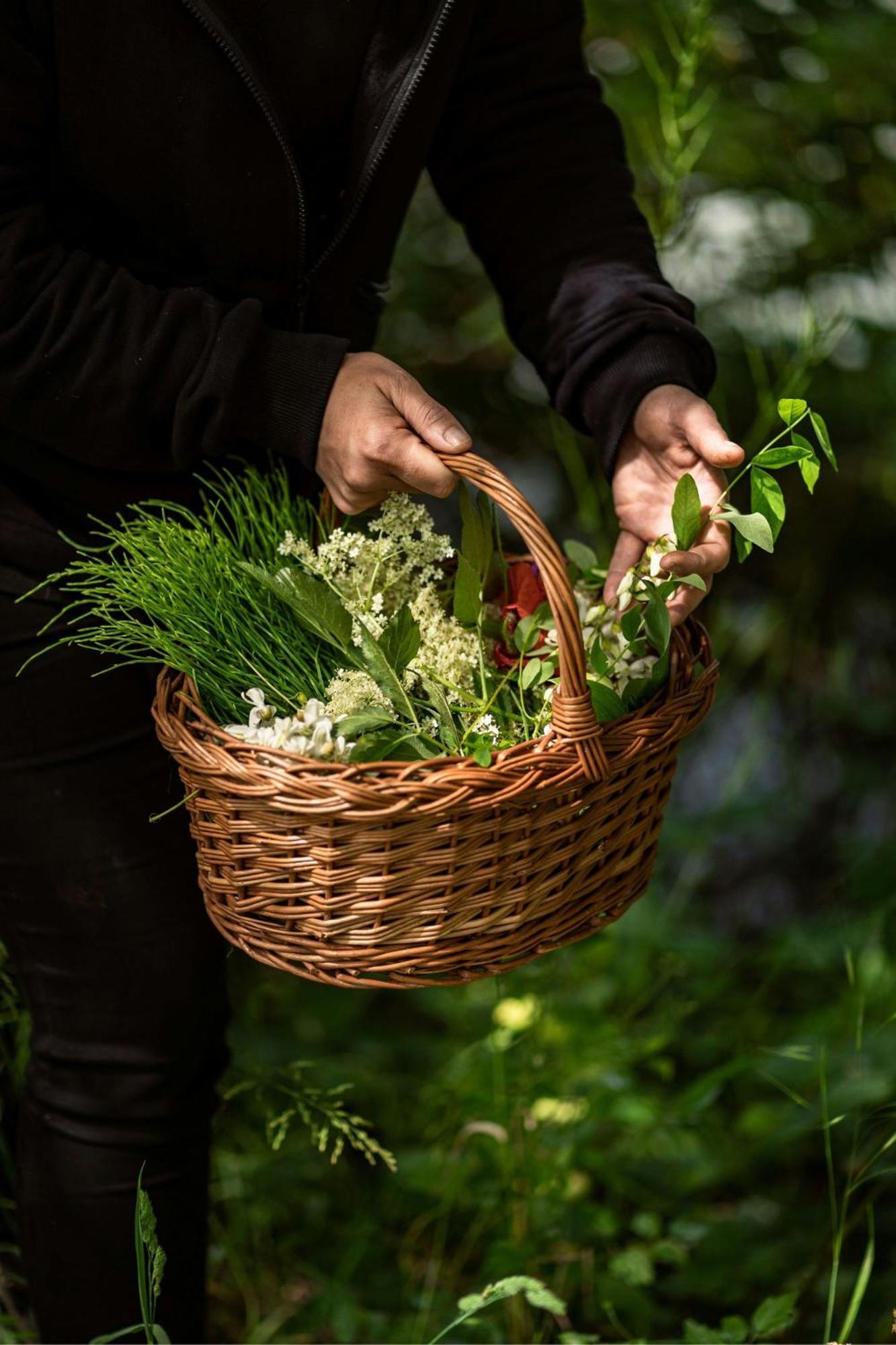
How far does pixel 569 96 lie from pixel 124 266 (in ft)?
1.52

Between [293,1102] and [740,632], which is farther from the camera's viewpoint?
[740,632]

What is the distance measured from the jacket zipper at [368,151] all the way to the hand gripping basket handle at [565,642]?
305mm

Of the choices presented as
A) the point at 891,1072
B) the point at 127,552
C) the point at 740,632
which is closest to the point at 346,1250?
the point at 891,1072

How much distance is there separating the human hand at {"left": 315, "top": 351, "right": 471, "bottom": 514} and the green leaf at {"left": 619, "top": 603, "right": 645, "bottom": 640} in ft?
0.50

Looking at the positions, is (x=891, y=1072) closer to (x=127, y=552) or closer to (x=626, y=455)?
(x=626, y=455)

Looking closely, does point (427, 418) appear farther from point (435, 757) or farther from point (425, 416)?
point (435, 757)

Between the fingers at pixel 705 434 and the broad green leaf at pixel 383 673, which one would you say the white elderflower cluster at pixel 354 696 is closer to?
the broad green leaf at pixel 383 673

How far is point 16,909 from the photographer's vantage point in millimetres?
996

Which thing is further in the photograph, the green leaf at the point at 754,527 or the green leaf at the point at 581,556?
the green leaf at the point at 581,556

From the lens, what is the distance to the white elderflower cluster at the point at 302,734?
0.80 metres

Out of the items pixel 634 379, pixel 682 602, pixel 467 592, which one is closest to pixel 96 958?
pixel 467 592

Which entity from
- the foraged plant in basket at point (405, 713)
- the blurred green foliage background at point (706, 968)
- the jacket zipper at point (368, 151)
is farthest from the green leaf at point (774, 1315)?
the jacket zipper at point (368, 151)

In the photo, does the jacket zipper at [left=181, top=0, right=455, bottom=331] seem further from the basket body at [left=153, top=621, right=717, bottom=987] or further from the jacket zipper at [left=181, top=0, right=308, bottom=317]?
the basket body at [left=153, top=621, right=717, bottom=987]

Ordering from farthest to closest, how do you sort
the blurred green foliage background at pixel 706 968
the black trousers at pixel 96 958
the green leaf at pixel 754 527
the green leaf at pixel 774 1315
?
the blurred green foliage background at pixel 706 968, the green leaf at pixel 774 1315, the black trousers at pixel 96 958, the green leaf at pixel 754 527
